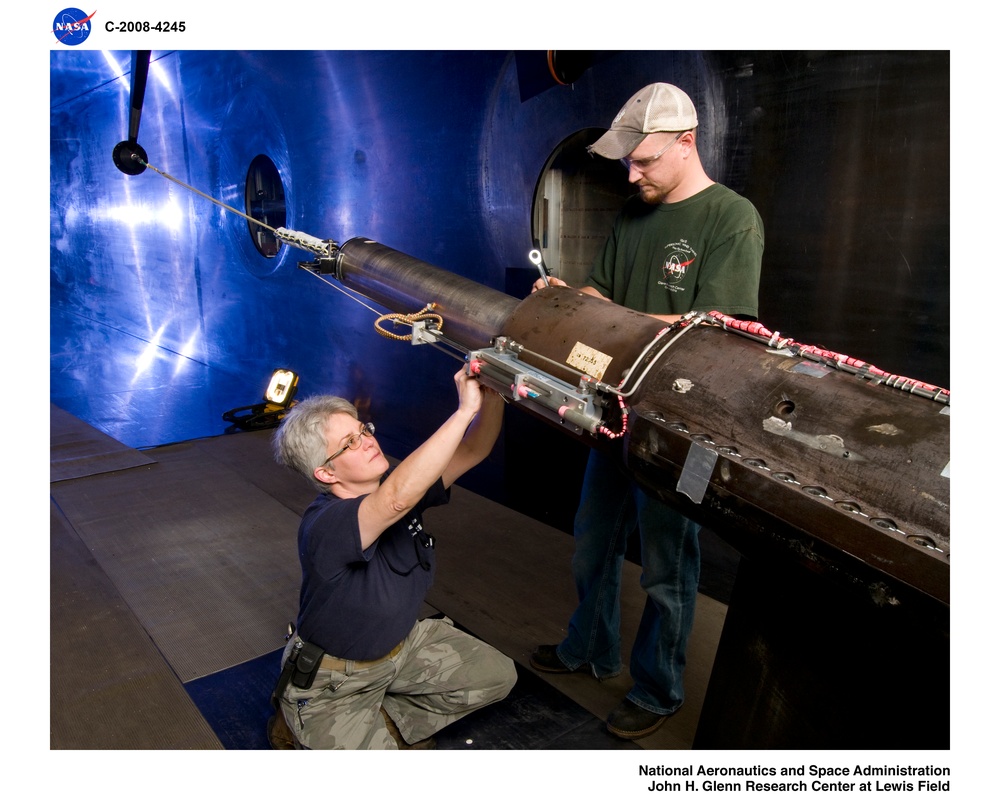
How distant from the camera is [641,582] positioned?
1.59 meters

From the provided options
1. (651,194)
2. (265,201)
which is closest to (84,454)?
(265,201)

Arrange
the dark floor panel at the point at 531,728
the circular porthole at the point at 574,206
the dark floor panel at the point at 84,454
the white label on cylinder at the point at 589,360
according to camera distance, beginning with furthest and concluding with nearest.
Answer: the dark floor panel at the point at 84,454 < the circular porthole at the point at 574,206 < the dark floor panel at the point at 531,728 < the white label on cylinder at the point at 589,360

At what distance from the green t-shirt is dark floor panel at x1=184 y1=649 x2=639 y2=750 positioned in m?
1.04

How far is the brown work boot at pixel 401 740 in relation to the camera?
1602 millimetres

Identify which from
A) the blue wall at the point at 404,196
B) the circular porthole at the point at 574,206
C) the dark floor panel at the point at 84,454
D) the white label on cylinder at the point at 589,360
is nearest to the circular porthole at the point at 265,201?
the blue wall at the point at 404,196

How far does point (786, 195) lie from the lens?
6.30 feet

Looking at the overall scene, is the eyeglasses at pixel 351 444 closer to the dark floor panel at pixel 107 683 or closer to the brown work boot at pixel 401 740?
the brown work boot at pixel 401 740

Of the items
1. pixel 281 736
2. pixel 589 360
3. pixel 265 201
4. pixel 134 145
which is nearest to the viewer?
pixel 589 360

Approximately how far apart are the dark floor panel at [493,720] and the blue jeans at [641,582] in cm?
13

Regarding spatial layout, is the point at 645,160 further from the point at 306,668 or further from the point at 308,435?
the point at 306,668

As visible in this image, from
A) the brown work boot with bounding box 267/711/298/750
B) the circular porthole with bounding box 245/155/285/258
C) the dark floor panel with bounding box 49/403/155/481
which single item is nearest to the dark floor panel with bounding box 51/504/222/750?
the brown work boot with bounding box 267/711/298/750
